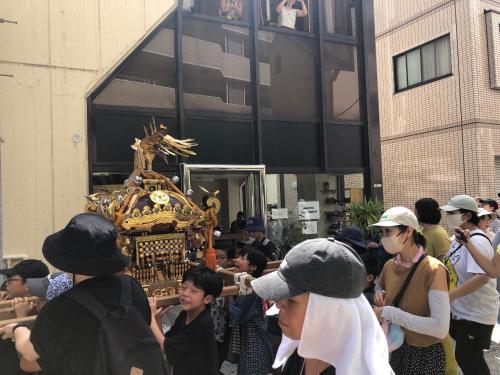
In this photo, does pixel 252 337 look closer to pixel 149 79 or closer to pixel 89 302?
pixel 89 302

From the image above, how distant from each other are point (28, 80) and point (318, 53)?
4.99 metres

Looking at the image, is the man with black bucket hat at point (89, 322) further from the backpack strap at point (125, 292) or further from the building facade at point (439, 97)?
the building facade at point (439, 97)

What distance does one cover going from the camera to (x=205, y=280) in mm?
2990

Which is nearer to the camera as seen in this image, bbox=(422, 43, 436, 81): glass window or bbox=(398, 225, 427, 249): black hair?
bbox=(398, 225, 427, 249): black hair

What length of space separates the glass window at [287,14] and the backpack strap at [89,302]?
6.99 meters

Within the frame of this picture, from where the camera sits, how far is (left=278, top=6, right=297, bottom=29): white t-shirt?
8.06 m

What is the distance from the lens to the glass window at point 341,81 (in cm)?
838

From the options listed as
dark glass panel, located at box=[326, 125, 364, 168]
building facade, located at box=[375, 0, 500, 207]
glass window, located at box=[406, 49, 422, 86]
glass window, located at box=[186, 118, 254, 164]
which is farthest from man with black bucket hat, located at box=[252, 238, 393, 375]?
glass window, located at box=[406, 49, 422, 86]

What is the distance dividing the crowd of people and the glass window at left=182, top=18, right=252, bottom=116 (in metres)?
3.27

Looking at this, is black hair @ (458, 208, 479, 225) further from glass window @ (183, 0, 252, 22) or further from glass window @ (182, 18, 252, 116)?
glass window @ (183, 0, 252, 22)

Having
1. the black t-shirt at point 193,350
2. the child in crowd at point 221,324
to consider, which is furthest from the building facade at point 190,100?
the black t-shirt at point 193,350

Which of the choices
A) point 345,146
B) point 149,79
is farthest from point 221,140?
point 345,146

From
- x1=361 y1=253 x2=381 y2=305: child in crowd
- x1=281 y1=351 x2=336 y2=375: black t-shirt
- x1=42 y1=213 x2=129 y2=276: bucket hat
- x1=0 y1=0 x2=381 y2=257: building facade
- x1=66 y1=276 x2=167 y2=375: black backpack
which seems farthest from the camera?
x1=0 y1=0 x2=381 y2=257: building facade

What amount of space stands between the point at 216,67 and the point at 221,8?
3.45ft
